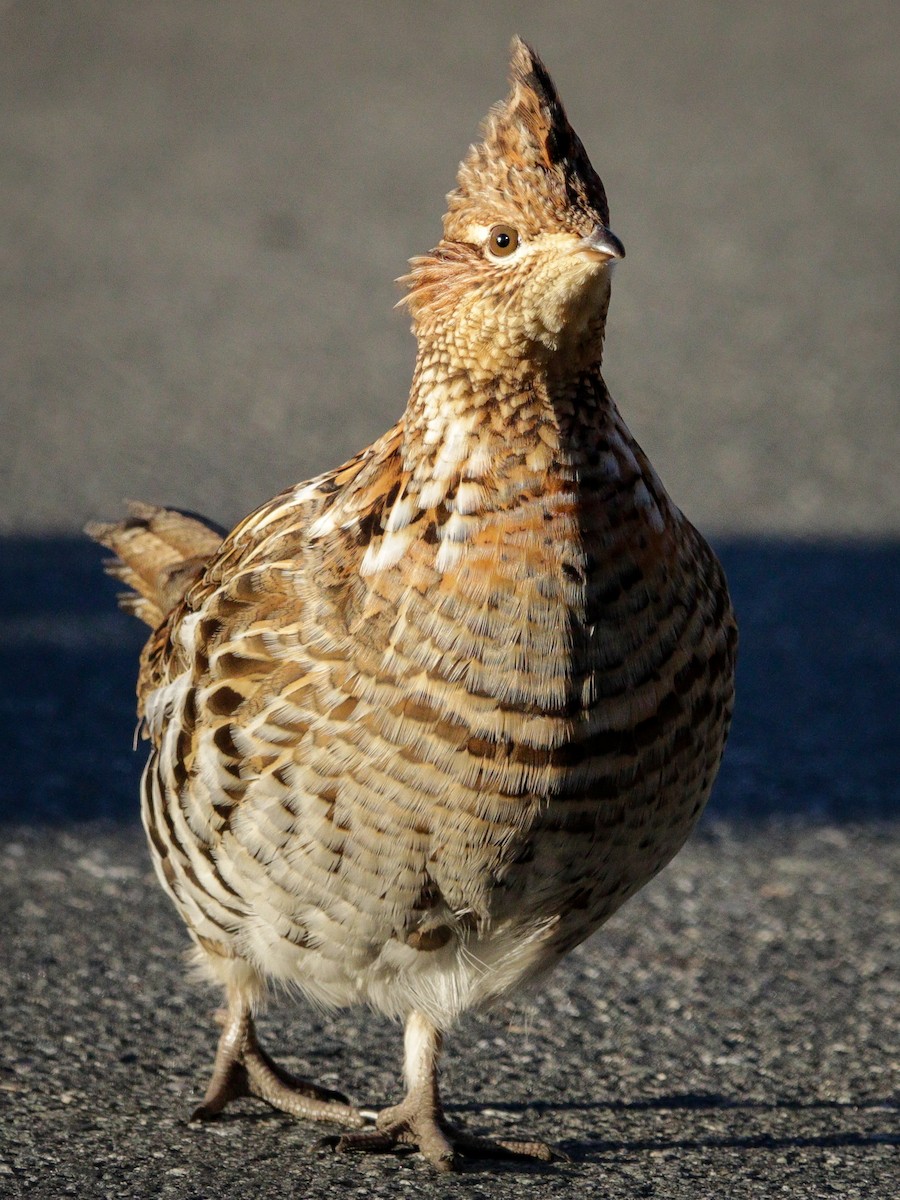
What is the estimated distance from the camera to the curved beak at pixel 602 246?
8.48 ft

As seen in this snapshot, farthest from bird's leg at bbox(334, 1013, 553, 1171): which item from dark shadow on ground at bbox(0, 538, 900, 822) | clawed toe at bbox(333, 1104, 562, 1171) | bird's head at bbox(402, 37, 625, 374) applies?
dark shadow on ground at bbox(0, 538, 900, 822)

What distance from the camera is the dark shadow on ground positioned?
17.1 ft

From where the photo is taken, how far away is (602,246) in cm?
259

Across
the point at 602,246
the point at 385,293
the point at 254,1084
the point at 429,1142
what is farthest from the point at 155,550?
the point at 385,293

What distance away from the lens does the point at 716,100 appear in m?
11.7

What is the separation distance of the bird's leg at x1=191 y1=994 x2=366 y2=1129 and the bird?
0.43m

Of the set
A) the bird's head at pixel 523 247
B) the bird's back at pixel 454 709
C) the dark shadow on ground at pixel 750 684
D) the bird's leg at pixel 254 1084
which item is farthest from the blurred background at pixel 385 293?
the bird's head at pixel 523 247

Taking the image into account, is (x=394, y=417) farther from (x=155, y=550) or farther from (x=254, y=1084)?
(x=254, y=1084)

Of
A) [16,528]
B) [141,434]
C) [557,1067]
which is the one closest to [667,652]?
[557,1067]

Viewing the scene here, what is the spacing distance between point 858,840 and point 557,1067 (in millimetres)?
1696

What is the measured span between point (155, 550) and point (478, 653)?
1498 millimetres

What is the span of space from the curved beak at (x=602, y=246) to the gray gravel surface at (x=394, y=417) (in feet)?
5.87

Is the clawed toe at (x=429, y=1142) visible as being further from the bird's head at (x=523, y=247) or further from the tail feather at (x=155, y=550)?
the bird's head at (x=523, y=247)

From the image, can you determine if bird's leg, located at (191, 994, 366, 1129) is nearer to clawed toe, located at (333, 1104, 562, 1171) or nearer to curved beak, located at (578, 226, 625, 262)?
clawed toe, located at (333, 1104, 562, 1171)
